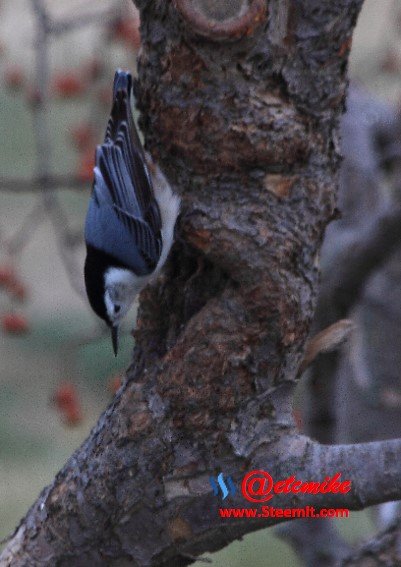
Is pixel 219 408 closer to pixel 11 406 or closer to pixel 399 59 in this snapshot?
pixel 399 59

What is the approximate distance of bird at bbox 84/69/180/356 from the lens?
1892mm

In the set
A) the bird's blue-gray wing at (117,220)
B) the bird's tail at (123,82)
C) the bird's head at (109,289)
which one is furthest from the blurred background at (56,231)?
the bird's tail at (123,82)

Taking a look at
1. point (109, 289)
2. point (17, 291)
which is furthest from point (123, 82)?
point (17, 291)

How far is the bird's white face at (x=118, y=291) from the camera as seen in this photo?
2.02m

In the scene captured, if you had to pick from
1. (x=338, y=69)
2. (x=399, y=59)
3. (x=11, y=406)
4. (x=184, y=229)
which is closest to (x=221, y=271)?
(x=184, y=229)

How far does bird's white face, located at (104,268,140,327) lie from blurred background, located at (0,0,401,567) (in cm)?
13

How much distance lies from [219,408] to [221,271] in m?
0.25

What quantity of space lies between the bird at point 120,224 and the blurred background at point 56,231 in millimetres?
166

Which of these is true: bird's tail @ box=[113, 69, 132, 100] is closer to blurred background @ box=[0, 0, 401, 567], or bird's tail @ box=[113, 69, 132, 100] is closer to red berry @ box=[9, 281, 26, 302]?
blurred background @ box=[0, 0, 401, 567]

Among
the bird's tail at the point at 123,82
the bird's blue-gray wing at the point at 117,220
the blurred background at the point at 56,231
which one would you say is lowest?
the bird's blue-gray wing at the point at 117,220

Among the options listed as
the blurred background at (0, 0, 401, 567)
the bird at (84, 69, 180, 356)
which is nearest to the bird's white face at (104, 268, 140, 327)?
the bird at (84, 69, 180, 356)

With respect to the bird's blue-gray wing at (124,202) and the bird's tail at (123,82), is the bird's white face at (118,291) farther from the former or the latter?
the bird's tail at (123,82)

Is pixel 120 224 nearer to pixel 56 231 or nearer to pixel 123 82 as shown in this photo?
pixel 123 82

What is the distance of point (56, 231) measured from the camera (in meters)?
2.91
